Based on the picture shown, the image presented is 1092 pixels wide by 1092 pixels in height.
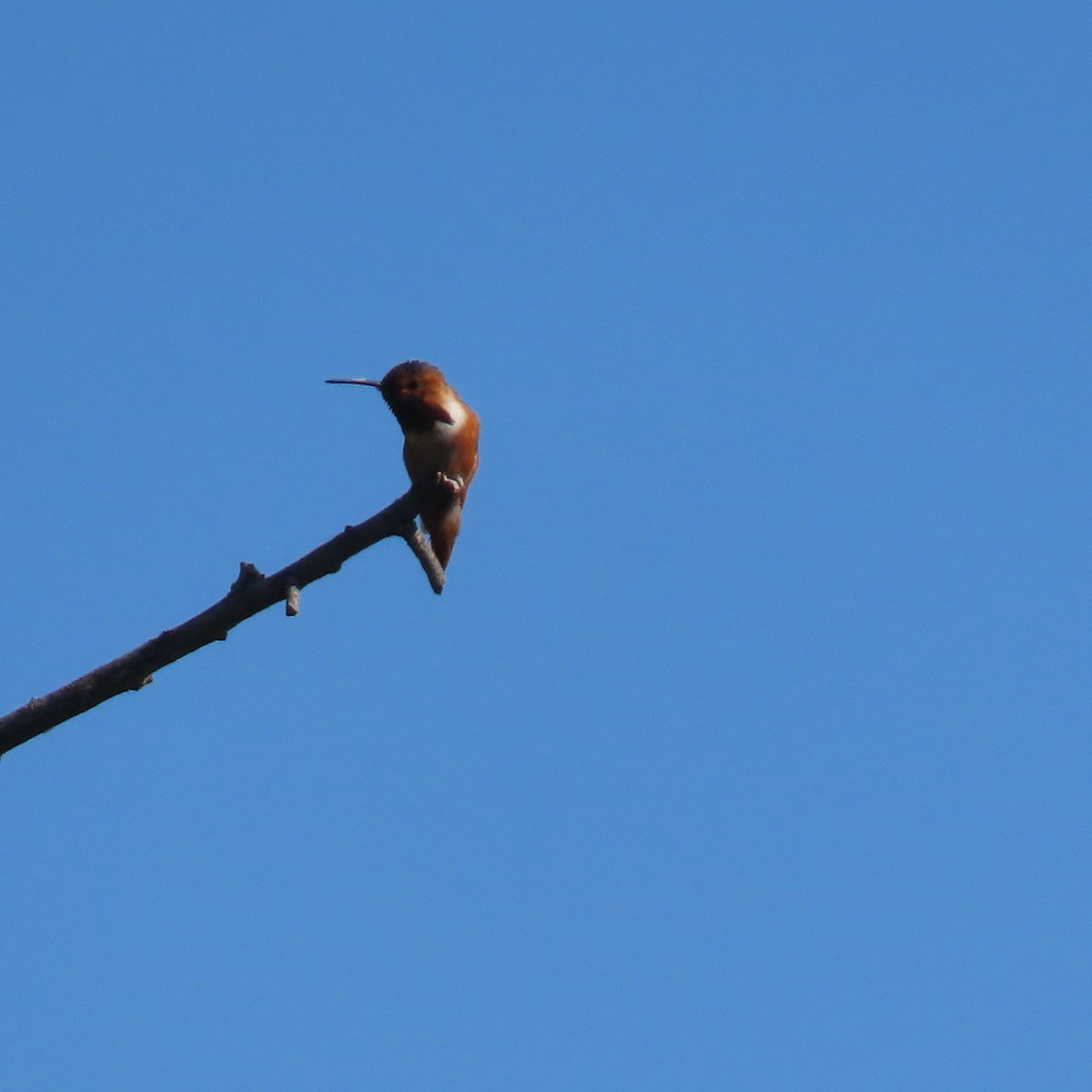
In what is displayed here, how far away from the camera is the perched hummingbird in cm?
550

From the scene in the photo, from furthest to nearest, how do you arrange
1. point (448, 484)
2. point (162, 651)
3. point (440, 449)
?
point (440, 449) < point (448, 484) < point (162, 651)

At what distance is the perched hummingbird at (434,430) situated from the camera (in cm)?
550

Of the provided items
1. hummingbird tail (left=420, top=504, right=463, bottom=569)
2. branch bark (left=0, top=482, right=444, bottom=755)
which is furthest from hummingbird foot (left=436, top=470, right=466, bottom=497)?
branch bark (left=0, top=482, right=444, bottom=755)

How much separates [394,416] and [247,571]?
214 centimetres

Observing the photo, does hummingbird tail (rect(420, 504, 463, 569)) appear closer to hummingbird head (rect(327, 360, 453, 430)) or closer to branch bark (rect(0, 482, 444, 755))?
hummingbird head (rect(327, 360, 453, 430))

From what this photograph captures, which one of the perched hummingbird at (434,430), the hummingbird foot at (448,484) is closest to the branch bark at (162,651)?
the hummingbird foot at (448,484)

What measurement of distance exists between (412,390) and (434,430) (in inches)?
9.4

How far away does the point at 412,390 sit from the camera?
5652mm

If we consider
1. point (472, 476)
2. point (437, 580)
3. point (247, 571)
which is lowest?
point (247, 571)

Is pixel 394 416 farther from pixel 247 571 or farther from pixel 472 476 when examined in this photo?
pixel 247 571

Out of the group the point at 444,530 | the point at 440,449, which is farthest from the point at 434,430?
the point at 444,530

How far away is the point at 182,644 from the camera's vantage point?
3584 mm

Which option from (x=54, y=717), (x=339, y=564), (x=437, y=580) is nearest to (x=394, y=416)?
(x=437, y=580)

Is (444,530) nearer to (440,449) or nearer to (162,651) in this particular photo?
(440,449)
